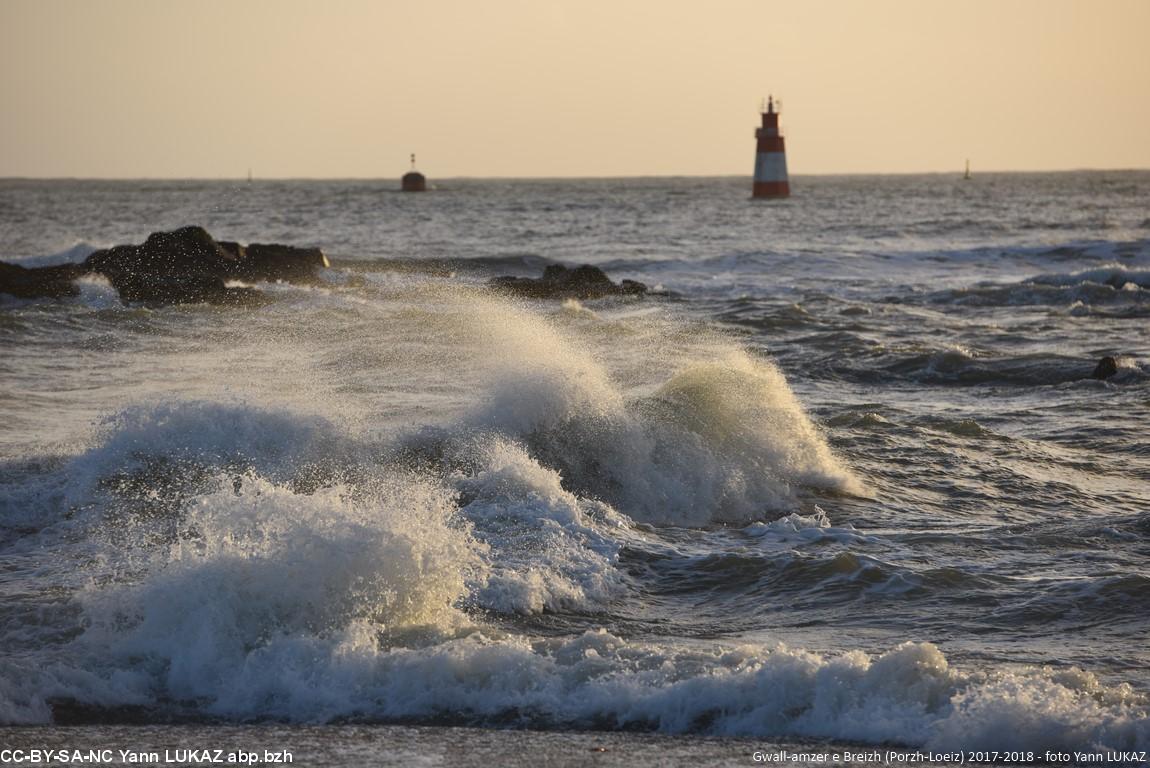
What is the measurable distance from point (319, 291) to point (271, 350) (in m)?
7.61

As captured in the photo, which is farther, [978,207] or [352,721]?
[978,207]

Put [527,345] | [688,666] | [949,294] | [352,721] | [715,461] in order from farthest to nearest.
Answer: [949,294], [527,345], [715,461], [688,666], [352,721]

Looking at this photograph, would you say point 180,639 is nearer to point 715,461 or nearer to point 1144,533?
point 715,461

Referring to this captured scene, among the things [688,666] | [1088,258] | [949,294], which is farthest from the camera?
[1088,258]

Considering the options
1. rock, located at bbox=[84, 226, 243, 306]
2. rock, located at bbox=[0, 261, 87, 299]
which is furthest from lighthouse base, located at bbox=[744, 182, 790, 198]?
rock, located at bbox=[0, 261, 87, 299]

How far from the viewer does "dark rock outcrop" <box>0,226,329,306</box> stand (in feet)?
70.5

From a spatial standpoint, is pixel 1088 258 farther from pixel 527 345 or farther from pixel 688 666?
pixel 688 666

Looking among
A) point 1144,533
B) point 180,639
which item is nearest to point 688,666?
point 180,639

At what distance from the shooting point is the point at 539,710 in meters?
5.61

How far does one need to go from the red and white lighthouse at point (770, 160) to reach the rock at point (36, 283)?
54946 mm

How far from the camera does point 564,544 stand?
26.4 feet

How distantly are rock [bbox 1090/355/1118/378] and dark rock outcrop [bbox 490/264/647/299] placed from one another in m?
10.7

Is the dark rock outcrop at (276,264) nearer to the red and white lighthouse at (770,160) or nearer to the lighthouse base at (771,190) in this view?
the red and white lighthouse at (770,160)

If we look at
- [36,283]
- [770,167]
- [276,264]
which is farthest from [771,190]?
[36,283]
